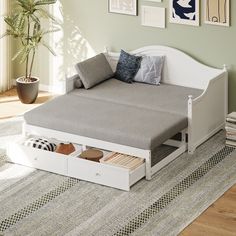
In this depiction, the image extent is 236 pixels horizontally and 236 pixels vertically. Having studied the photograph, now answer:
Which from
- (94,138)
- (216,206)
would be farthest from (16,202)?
(216,206)

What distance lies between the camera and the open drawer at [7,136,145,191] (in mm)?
5656

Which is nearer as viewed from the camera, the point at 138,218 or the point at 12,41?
the point at 138,218

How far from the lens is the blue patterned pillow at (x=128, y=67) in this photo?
23.0ft

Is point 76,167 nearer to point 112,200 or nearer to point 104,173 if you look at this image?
point 104,173

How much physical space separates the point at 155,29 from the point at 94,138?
1.53 meters

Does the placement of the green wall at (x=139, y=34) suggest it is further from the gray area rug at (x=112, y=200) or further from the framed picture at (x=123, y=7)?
the gray area rug at (x=112, y=200)

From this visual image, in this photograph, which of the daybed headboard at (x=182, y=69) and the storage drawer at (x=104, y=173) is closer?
the storage drawer at (x=104, y=173)

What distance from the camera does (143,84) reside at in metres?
6.99

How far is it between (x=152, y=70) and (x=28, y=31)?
4.62 ft

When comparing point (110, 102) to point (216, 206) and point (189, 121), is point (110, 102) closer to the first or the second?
point (189, 121)

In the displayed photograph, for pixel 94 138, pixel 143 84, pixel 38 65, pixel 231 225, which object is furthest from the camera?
pixel 38 65

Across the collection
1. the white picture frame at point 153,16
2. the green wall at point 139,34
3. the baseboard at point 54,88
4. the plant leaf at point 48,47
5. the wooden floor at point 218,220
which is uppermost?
the white picture frame at point 153,16

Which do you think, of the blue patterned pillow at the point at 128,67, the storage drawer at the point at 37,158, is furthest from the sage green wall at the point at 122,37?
the storage drawer at the point at 37,158

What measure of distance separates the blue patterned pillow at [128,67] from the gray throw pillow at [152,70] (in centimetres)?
7
